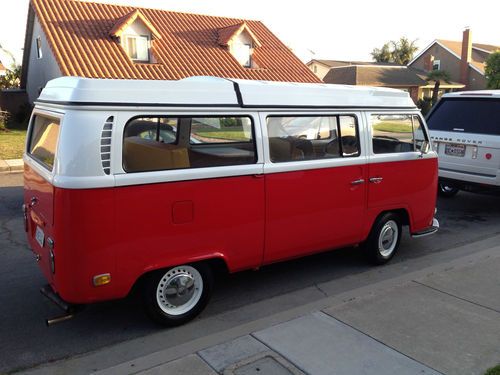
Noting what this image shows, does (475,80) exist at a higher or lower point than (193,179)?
higher

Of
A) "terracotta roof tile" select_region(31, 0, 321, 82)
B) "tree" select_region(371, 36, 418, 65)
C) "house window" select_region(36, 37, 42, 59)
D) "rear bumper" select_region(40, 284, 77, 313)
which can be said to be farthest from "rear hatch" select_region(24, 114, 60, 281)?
"tree" select_region(371, 36, 418, 65)

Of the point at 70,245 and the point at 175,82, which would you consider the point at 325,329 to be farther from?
the point at 175,82

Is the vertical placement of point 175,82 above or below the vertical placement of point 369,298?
above

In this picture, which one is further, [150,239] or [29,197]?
[29,197]

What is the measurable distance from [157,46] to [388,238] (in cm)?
1840

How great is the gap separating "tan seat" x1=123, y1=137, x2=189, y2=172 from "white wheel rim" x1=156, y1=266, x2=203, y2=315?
859mm

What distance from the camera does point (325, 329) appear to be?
383cm

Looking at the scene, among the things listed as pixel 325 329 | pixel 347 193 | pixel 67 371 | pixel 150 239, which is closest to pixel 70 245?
pixel 150 239

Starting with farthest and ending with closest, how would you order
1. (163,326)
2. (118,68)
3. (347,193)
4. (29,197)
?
1. (118,68)
2. (347,193)
3. (29,197)
4. (163,326)

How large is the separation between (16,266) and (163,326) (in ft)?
7.70

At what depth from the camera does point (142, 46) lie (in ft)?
70.2

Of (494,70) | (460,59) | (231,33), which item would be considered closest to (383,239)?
(231,33)

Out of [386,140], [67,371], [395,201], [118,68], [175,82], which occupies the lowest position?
[67,371]

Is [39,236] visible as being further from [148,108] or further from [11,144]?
[11,144]
